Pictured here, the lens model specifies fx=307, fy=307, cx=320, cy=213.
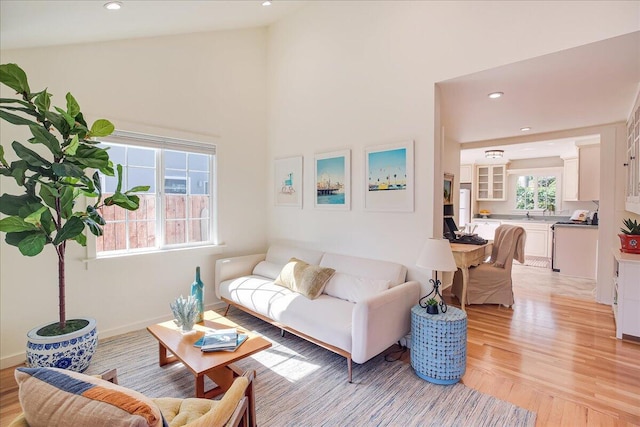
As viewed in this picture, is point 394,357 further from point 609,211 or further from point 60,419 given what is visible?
point 609,211

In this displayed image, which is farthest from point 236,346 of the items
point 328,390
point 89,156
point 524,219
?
point 524,219

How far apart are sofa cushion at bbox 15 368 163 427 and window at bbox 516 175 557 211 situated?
9301mm

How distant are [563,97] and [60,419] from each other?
14.5ft

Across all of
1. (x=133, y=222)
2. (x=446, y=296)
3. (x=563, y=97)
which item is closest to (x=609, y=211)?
(x=563, y=97)

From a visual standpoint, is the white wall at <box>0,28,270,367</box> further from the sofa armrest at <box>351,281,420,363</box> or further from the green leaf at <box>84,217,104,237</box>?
the sofa armrest at <box>351,281,420,363</box>

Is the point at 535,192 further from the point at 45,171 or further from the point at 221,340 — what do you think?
the point at 45,171

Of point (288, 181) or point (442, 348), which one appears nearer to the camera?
point (442, 348)

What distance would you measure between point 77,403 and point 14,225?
1776 millimetres

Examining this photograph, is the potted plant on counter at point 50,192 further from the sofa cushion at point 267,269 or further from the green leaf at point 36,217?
the sofa cushion at point 267,269

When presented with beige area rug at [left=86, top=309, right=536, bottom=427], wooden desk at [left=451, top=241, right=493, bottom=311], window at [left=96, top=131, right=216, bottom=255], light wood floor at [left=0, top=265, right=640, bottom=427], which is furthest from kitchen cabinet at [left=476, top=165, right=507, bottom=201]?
window at [left=96, top=131, right=216, bottom=255]

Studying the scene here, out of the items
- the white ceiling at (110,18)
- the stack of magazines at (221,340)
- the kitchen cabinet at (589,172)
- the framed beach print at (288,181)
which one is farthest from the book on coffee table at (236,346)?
the kitchen cabinet at (589,172)

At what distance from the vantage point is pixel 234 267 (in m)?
3.98

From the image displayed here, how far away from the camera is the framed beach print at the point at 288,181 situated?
418 cm

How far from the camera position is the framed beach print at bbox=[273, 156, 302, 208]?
418 cm
